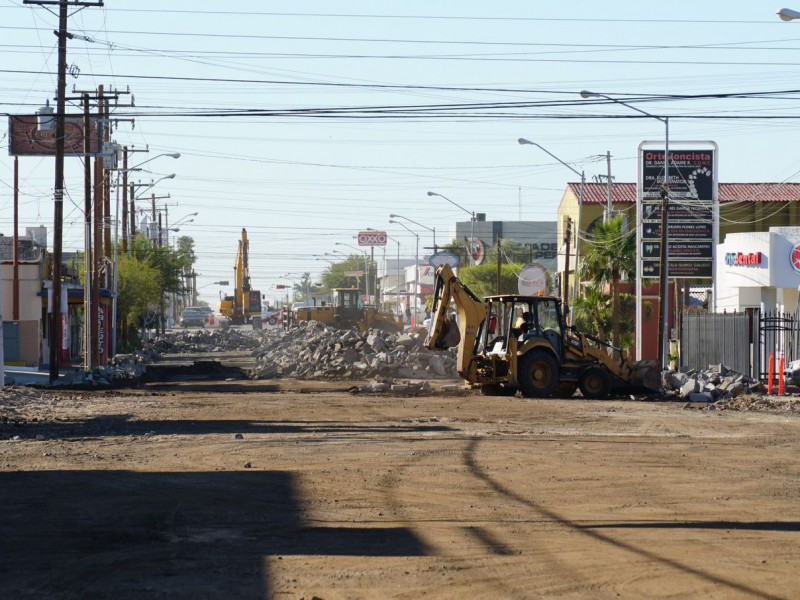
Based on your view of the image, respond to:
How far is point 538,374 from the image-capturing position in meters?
32.7

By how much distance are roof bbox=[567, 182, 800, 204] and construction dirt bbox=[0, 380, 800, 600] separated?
192 feet

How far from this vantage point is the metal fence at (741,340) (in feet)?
123

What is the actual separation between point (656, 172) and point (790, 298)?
27.0ft

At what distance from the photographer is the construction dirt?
9648 millimetres

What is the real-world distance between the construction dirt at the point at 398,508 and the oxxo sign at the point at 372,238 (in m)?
109

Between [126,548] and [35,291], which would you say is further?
[35,291]

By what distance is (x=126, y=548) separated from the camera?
36.0ft

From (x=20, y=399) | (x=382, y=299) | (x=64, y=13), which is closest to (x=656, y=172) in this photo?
(x=64, y=13)

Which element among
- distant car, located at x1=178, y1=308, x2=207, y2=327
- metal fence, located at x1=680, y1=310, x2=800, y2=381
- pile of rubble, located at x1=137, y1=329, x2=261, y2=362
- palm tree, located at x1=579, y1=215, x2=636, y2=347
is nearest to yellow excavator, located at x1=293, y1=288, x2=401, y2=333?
pile of rubble, located at x1=137, y1=329, x2=261, y2=362

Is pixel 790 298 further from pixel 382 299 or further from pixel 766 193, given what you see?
pixel 382 299

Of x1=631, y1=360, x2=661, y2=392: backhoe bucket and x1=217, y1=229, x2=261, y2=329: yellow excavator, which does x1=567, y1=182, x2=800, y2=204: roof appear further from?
x1=631, y1=360, x2=661, y2=392: backhoe bucket

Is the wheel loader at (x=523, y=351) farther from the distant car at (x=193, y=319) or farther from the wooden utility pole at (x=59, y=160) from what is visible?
the distant car at (x=193, y=319)

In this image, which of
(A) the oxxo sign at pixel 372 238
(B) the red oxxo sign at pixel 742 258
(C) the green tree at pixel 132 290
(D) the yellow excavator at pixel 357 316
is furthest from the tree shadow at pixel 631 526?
(A) the oxxo sign at pixel 372 238

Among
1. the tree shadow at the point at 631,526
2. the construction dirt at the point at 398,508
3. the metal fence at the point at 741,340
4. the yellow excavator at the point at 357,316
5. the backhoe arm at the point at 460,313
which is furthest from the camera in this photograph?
the yellow excavator at the point at 357,316
